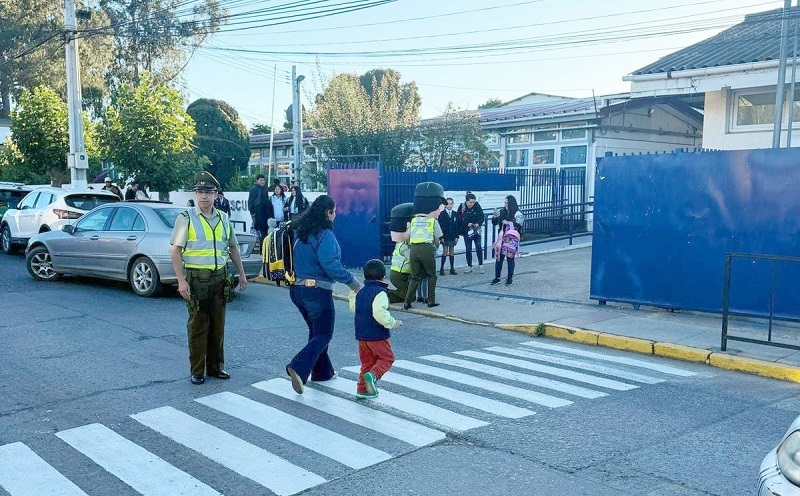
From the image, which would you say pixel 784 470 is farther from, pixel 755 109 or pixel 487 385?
pixel 755 109

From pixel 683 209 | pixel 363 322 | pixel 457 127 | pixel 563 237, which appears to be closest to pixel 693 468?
pixel 363 322

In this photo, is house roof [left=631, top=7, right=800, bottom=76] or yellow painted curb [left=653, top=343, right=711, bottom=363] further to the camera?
house roof [left=631, top=7, right=800, bottom=76]

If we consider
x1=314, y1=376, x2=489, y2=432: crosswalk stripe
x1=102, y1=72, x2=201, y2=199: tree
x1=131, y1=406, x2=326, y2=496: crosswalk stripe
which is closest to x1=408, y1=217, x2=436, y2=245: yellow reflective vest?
x1=314, y1=376, x2=489, y2=432: crosswalk stripe

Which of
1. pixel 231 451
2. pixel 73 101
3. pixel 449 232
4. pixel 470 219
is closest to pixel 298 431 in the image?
pixel 231 451

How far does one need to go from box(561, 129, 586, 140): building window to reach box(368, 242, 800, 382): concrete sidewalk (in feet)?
27.7

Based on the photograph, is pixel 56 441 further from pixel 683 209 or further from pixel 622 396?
pixel 683 209

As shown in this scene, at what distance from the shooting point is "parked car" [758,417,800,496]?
9.48 feet

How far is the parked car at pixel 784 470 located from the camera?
2888 mm

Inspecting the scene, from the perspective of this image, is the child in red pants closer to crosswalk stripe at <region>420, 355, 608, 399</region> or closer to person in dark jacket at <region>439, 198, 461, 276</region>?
crosswalk stripe at <region>420, 355, 608, 399</region>

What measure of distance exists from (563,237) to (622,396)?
1258 cm

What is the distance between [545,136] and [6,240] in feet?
50.9

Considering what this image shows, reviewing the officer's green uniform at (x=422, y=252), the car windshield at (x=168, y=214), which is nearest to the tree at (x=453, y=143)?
the officer's green uniform at (x=422, y=252)

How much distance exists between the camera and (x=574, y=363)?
7910 millimetres

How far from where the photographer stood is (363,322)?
19.7ft
